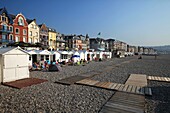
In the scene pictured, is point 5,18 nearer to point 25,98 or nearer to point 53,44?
point 53,44

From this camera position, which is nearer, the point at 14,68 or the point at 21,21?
the point at 14,68

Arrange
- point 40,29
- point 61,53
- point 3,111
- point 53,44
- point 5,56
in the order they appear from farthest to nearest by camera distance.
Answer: point 53,44, point 40,29, point 61,53, point 5,56, point 3,111

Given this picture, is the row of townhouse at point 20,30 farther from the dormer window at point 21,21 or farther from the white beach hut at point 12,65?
the white beach hut at point 12,65

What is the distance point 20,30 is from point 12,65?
30.9 metres

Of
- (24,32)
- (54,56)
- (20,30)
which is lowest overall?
(54,56)

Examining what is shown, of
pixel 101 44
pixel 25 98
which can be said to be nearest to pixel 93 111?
pixel 25 98

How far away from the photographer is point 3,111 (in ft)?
15.3

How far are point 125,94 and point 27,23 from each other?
38916 mm

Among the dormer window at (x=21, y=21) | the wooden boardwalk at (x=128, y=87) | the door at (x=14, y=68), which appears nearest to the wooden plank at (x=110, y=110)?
the wooden boardwalk at (x=128, y=87)

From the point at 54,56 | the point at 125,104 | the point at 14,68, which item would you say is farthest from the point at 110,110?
the point at 54,56

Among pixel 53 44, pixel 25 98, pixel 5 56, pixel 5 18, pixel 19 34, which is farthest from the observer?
pixel 53 44

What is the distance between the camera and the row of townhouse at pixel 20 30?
3262 centimetres

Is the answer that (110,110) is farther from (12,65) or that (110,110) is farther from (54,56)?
(54,56)

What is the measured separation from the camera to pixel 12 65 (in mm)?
9180
